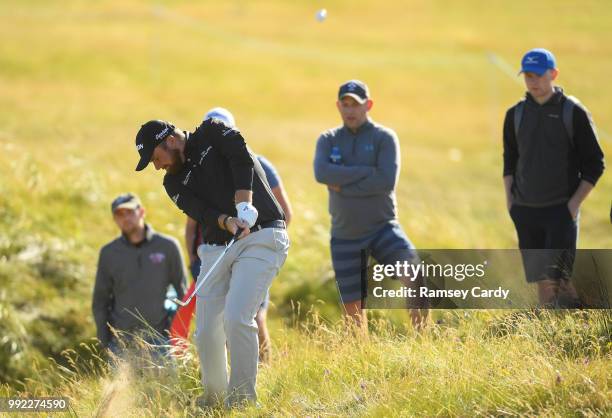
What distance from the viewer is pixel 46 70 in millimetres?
35688

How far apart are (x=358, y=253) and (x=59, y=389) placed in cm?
235

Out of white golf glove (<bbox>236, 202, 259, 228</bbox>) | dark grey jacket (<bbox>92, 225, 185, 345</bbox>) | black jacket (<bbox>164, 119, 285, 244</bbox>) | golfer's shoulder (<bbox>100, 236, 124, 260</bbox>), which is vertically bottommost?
dark grey jacket (<bbox>92, 225, 185, 345</bbox>)

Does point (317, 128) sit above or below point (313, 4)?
below

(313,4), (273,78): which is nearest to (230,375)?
(273,78)

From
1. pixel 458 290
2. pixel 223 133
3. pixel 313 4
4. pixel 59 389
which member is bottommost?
pixel 59 389

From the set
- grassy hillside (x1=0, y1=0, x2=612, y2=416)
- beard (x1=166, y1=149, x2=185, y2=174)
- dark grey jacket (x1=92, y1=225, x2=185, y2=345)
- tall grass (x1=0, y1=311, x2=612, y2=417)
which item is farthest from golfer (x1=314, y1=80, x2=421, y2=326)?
beard (x1=166, y1=149, x2=185, y2=174)

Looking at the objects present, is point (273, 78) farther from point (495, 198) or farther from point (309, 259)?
point (309, 259)

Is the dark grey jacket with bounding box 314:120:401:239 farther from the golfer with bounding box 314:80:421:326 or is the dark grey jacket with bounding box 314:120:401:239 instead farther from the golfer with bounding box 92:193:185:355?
the golfer with bounding box 92:193:185:355

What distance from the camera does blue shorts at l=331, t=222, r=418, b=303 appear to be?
8.09 metres

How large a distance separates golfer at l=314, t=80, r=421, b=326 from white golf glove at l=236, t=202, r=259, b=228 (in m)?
2.03

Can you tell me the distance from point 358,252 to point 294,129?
21.4m

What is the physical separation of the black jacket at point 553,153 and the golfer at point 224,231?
1912mm

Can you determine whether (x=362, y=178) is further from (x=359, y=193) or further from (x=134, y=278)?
(x=134, y=278)

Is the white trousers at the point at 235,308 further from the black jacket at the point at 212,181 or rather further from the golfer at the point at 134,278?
the golfer at the point at 134,278
